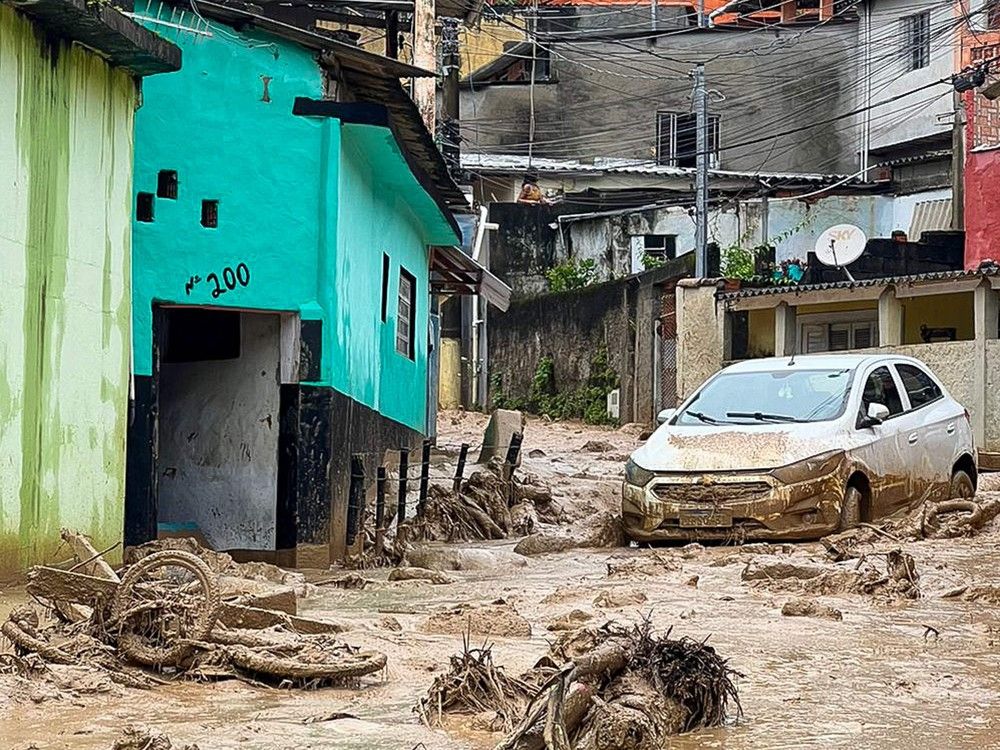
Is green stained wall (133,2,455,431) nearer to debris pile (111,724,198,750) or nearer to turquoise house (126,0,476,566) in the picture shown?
turquoise house (126,0,476,566)

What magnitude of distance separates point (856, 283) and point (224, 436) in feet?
53.9

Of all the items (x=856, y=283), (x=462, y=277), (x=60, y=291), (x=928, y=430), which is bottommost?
(x=928, y=430)

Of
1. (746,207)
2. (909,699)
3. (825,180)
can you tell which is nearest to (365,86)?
(909,699)

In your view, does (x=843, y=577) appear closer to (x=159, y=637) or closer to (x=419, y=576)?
(x=419, y=576)

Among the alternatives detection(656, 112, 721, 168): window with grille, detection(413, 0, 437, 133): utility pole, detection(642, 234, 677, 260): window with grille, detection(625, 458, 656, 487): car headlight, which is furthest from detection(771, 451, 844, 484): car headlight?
detection(656, 112, 721, 168): window with grille

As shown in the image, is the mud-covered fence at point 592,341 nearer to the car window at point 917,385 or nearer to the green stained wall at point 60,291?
the car window at point 917,385

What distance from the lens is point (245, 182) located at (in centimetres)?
1257

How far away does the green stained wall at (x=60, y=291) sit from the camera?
8.88 meters

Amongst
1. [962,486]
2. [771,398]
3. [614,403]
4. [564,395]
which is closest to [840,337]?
Answer: [614,403]

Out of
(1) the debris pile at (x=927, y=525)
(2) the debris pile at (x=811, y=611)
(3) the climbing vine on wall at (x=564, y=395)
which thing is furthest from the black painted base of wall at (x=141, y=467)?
(3) the climbing vine on wall at (x=564, y=395)

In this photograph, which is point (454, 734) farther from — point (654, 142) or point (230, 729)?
point (654, 142)

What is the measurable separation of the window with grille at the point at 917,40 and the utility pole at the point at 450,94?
618 inches

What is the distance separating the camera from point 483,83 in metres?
43.1

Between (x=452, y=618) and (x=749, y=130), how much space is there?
1449 inches
